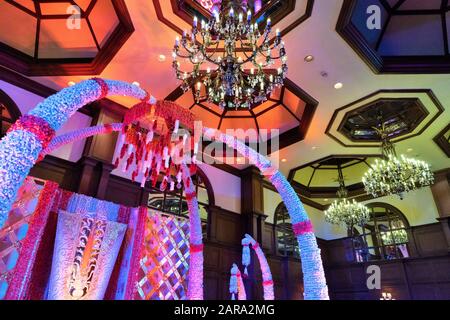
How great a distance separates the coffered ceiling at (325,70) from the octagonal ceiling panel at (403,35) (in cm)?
2

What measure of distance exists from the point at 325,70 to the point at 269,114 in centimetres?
189

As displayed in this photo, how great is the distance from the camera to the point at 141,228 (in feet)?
12.6

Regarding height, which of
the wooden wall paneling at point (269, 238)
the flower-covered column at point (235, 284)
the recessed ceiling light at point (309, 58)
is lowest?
the flower-covered column at point (235, 284)

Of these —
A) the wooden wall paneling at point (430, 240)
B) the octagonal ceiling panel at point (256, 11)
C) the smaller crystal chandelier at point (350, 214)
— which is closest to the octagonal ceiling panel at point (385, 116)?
the smaller crystal chandelier at point (350, 214)

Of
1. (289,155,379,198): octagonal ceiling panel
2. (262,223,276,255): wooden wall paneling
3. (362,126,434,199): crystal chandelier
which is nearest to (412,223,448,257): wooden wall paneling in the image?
(289,155,379,198): octagonal ceiling panel

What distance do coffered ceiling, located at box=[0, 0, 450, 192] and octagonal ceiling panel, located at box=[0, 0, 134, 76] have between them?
4.2 inches

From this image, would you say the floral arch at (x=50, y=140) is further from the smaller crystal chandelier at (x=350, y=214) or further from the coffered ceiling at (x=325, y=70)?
the smaller crystal chandelier at (x=350, y=214)

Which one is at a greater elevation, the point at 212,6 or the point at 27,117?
the point at 212,6

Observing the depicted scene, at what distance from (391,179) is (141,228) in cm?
516

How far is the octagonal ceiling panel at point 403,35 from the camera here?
414 cm

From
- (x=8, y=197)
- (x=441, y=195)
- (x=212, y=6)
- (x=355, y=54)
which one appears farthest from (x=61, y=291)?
(x=441, y=195)

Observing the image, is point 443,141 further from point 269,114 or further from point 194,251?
point 194,251

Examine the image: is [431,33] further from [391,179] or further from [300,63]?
[391,179]

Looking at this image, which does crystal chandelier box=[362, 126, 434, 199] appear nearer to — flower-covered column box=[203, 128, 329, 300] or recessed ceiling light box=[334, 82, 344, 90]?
recessed ceiling light box=[334, 82, 344, 90]
